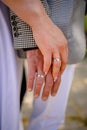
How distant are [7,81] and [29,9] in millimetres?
331

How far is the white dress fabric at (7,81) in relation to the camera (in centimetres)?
105

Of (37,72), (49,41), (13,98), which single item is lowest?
(13,98)

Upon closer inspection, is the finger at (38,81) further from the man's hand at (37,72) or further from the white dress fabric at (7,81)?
the white dress fabric at (7,81)

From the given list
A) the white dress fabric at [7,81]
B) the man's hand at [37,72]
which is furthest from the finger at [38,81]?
the white dress fabric at [7,81]

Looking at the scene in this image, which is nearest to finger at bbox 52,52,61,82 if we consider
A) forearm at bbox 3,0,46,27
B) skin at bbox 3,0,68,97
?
skin at bbox 3,0,68,97

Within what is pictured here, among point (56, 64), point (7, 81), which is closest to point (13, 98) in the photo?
point (7, 81)

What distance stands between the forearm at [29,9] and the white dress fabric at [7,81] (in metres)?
0.12

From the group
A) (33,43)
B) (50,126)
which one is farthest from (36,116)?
(33,43)

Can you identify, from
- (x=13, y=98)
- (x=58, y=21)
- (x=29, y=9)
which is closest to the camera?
(x=29, y=9)

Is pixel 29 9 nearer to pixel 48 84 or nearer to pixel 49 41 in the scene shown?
pixel 49 41

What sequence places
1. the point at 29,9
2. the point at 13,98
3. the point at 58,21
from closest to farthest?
the point at 29,9, the point at 58,21, the point at 13,98

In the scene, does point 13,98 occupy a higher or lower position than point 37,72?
lower

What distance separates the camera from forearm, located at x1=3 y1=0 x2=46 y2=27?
2.96 feet

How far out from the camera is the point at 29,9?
0.91 metres
